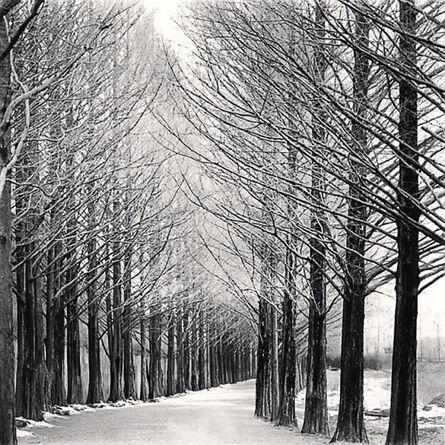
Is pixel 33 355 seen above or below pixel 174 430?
above

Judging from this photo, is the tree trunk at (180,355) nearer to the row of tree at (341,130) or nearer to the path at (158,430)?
the path at (158,430)

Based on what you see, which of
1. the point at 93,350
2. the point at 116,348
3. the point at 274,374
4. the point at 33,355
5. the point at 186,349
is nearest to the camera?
the point at 33,355

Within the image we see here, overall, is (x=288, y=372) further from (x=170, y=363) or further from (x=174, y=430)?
(x=170, y=363)

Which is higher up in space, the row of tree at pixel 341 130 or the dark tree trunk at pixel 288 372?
the row of tree at pixel 341 130

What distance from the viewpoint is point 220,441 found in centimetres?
1221

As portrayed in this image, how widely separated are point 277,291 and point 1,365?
8.50 m

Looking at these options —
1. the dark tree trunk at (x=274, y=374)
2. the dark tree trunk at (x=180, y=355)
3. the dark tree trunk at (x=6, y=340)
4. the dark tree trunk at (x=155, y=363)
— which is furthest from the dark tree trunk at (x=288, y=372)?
the dark tree trunk at (x=180, y=355)

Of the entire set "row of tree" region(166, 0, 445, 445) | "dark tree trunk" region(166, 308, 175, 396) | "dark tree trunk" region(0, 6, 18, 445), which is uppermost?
"row of tree" region(166, 0, 445, 445)

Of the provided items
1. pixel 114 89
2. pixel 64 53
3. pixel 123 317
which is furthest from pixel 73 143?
pixel 123 317

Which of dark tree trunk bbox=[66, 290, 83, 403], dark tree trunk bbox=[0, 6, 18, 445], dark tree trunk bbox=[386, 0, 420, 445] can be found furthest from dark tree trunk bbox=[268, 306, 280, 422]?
dark tree trunk bbox=[0, 6, 18, 445]

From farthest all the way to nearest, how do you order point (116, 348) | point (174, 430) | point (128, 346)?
point (128, 346)
point (116, 348)
point (174, 430)

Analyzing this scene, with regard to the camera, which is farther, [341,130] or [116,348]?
[116,348]

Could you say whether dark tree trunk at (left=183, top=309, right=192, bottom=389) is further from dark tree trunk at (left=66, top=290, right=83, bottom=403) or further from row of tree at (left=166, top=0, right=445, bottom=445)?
row of tree at (left=166, top=0, right=445, bottom=445)

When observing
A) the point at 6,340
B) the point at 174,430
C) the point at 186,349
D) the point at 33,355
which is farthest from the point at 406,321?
the point at 186,349
